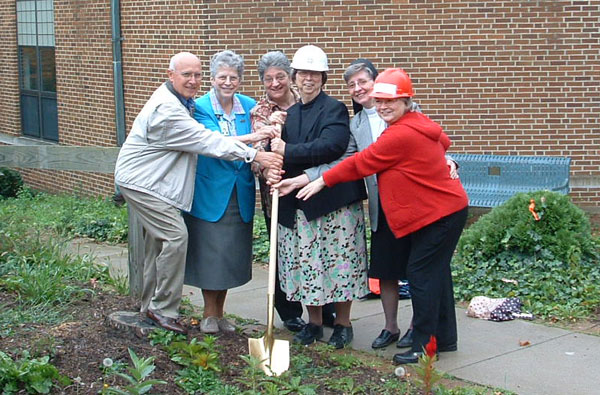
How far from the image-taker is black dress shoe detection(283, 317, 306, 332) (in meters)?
6.41

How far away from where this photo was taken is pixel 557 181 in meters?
10.1

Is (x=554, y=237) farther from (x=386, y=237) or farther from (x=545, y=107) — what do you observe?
→ (x=545, y=107)

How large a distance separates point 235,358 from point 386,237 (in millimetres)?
1237

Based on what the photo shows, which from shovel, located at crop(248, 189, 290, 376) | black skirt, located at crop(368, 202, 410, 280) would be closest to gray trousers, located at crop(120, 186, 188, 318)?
shovel, located at crop(248, 189, 290, 376)

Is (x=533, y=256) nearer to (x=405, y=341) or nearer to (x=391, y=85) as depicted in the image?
(x=405, y=341)

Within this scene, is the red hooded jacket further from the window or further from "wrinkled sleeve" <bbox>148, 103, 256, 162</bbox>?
the window

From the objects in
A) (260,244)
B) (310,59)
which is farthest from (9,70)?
(310,59)

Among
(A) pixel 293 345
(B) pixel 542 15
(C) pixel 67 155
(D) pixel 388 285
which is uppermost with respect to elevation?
(B) pixel 542 15

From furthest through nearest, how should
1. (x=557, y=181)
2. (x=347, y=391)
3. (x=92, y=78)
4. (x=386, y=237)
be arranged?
(x=92, y=78) → (x=557, y=181) → (x=386, y=237) → (x=347, y=391)

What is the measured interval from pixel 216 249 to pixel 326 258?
0.71m

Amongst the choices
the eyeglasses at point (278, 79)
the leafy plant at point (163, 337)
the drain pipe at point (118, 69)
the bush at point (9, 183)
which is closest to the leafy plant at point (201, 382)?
the leafy plant at point (163, 337)

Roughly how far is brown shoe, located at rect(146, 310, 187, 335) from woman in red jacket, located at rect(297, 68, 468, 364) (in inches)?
43.5

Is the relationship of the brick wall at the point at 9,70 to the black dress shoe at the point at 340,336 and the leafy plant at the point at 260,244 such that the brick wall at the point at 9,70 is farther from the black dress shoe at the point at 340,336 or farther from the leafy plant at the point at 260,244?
the black dress shoe at the point at 340,336

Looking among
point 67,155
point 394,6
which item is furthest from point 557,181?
point 67,155
